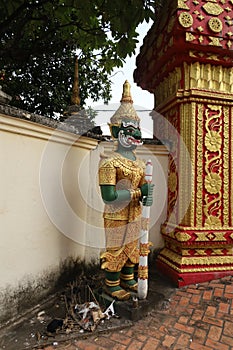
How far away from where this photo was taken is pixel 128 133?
9.48 ft

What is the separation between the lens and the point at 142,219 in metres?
2.83

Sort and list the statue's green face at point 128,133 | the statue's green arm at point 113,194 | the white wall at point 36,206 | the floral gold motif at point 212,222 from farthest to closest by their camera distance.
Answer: the floral gold motif at point 212,222 < the statue's green face at point 128,133 < the statue's green arm at point 113,194 < the white wall at point 36,206

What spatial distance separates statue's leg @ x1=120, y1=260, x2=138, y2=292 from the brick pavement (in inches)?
15.1

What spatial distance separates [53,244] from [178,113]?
2.49 meters

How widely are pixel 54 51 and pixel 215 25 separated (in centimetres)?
383

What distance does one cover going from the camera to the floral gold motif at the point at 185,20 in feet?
11.0

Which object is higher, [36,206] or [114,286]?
[36,206]

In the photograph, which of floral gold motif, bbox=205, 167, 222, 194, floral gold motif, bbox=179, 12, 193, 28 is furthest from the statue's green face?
floral gold motif, bbox=179, 12, 193, 28

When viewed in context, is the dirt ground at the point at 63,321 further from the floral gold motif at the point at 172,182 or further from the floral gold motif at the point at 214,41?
the floral gold motif at the point at 214,41

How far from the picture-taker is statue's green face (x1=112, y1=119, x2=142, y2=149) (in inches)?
114

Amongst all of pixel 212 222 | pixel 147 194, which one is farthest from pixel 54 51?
pixel 212 222

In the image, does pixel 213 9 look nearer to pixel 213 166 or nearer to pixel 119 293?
pixel 213 166

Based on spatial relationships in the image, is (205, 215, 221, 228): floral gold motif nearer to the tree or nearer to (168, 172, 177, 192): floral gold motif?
(168, 172, 177, 192): floral gold motif

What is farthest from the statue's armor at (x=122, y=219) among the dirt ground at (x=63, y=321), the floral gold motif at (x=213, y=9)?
the floral gold motif at (x=213, y=9)
